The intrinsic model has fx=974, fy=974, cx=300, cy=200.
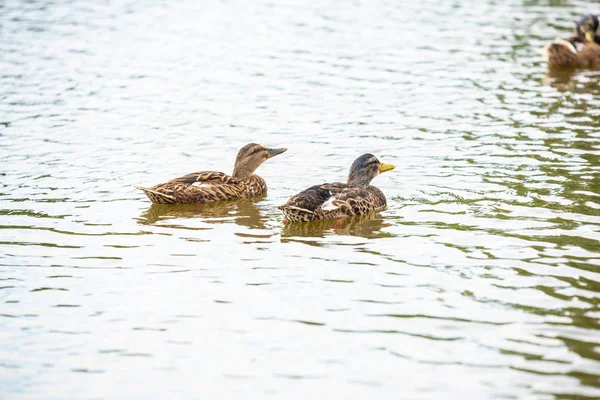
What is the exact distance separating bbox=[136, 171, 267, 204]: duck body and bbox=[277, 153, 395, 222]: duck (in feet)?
4.94

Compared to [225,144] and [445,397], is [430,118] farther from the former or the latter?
[445,397]

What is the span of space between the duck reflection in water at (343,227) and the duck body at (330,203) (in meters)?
0.07

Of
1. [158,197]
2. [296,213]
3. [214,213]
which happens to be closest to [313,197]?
[296,213]

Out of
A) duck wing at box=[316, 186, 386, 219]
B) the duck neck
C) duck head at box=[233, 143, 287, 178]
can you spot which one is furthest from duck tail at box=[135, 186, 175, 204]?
the duck neck

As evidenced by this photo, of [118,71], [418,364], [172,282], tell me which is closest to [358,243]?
[172,282]

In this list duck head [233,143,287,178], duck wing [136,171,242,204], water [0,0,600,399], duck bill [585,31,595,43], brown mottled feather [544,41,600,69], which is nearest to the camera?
water [0,0,600,399]

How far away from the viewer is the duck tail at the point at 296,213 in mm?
11844

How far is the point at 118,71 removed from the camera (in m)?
22.4

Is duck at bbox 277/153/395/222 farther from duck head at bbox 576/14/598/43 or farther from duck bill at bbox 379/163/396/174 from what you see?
duck head at bbox 576/14/598/43

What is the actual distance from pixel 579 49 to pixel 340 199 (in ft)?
40.3

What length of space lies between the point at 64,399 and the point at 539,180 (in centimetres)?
810

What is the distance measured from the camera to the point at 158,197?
13.0 metres

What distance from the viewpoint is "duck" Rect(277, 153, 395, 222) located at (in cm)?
1191

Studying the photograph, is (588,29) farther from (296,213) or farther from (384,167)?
(296,213)
